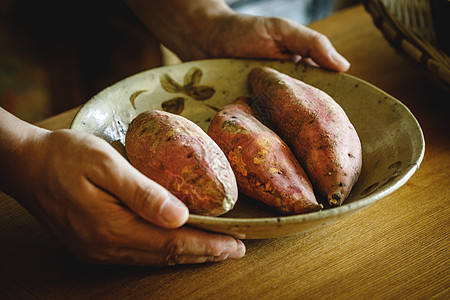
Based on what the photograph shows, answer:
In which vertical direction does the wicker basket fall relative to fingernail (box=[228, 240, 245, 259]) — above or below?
above

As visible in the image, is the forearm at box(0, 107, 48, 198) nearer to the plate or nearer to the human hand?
the human hand

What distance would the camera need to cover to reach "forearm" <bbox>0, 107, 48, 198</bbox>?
0.57 metres

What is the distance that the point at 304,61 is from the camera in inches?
37.3

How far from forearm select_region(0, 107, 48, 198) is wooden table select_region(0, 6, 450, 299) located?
11cm

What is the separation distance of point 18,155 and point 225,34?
1.91 ft

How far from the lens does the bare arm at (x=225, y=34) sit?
3.01 ft

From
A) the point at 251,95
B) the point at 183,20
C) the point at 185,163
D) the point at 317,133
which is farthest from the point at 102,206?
the point at 183,20

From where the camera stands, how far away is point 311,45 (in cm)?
91

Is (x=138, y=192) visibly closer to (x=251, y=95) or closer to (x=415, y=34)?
(x=251, y=95)

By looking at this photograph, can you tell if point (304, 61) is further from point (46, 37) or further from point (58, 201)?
point (46, 37)

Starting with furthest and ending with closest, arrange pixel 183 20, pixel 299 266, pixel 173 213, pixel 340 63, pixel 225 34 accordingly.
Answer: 1. pixel 183 20
2. pixel 225 34
3. pixel 340 63
4. pixel 299 266
5. pixel 173 213

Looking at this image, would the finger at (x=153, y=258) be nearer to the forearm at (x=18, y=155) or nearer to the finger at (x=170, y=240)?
the finger at (x=170, y=240)

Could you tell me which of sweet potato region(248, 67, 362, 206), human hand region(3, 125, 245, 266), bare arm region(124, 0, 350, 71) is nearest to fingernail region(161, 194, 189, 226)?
human hand region(3, 125, 245, 266)

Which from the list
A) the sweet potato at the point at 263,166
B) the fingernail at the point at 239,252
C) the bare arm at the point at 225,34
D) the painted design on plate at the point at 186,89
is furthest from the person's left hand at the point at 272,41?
the fingernail at the point at 239,252
